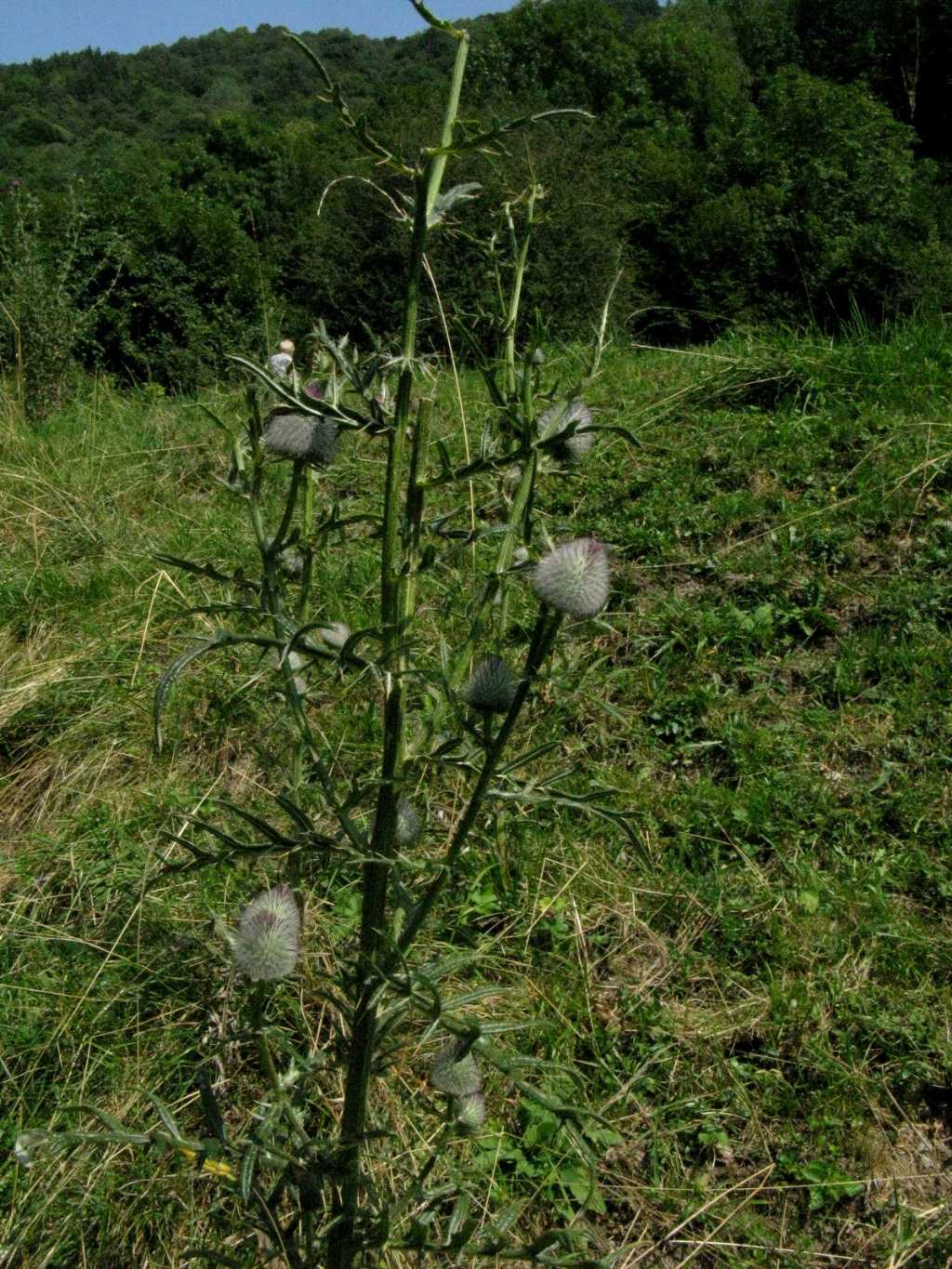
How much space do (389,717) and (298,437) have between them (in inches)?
15.5

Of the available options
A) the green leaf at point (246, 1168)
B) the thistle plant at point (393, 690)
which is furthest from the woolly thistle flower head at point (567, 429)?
the green leaf at point (246, 1168)

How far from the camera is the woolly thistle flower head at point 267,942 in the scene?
1.42m

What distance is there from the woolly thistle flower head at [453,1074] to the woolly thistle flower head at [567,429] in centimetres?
81

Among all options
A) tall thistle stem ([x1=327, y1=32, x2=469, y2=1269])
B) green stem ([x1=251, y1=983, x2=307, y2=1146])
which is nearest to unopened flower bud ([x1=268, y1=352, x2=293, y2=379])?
tall thistle stem ([x1=327, y1=32, x2=469, y2=1269])

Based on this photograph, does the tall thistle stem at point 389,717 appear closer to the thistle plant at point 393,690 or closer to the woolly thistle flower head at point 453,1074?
the thistle plant at point 393,690

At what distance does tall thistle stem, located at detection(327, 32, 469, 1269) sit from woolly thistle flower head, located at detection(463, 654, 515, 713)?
9cm

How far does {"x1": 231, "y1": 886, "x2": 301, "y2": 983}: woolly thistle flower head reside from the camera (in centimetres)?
142

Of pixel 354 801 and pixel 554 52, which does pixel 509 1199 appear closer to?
pixel 354 801

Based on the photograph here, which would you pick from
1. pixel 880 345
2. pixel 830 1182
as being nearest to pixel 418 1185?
pixel 830 1182

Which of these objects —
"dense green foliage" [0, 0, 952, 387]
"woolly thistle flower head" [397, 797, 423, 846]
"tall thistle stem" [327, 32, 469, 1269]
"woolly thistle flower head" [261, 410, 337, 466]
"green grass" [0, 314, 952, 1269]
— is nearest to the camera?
"tall thistle stem" [327, 32, 469, 1269]

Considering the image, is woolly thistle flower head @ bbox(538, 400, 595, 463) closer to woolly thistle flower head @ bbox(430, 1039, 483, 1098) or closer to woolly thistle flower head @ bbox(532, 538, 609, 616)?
woolly thistle flower head @ bbox(532, 538, 609, 616)

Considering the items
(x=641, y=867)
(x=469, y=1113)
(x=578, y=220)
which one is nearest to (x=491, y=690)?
(x=469, y=1113)

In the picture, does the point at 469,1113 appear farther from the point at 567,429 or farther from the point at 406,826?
the point at 567,429

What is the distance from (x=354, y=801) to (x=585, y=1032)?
1225 mm
